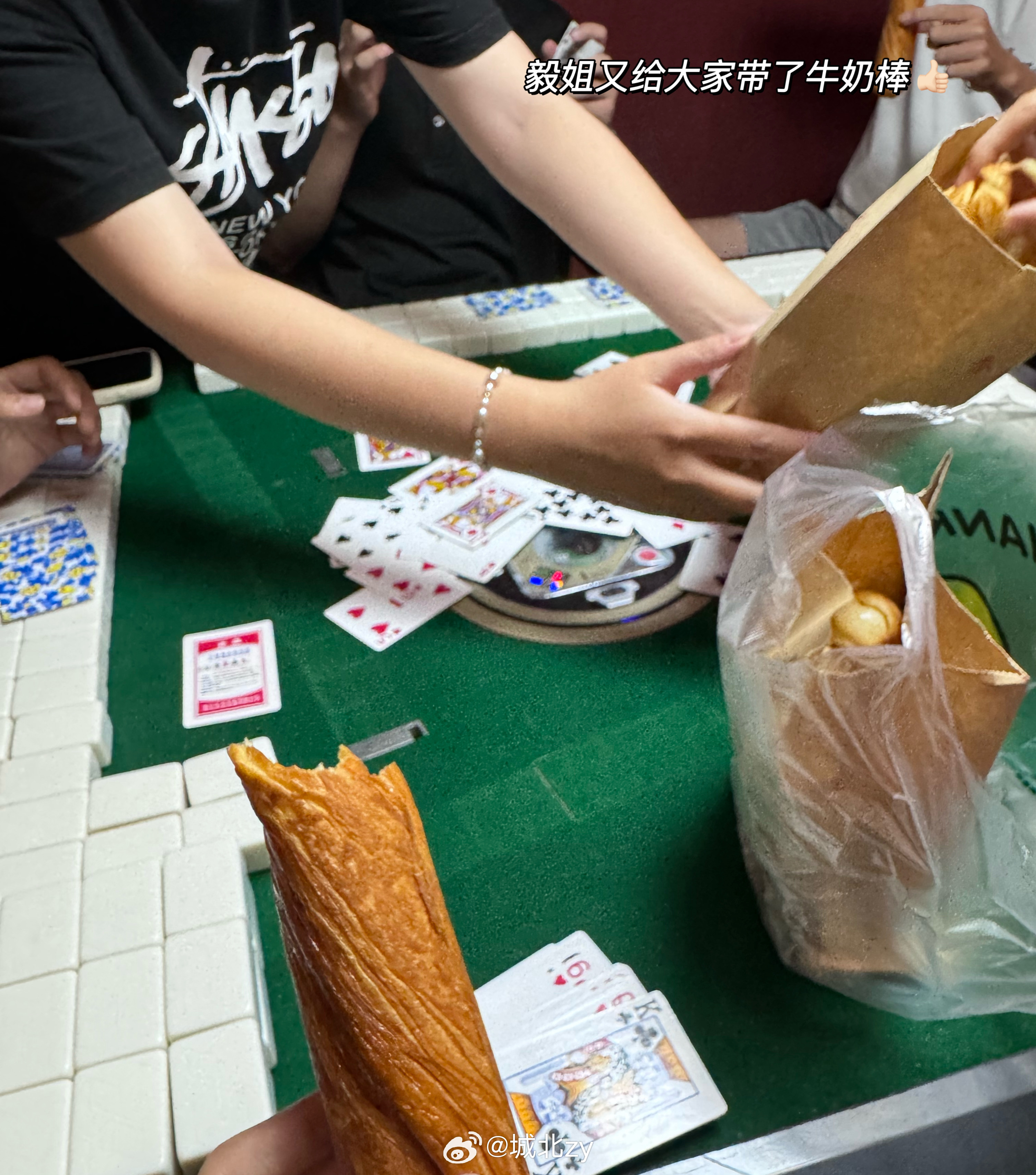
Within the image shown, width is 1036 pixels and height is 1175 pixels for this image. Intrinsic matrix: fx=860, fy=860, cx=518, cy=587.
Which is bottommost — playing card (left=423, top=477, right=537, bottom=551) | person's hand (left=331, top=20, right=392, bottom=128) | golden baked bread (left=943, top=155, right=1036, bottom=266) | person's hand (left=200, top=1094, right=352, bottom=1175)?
person's hand (left=200, top=1094, right=352, bottom=1175)

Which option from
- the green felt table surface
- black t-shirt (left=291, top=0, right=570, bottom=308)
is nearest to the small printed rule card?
the green felt table surface

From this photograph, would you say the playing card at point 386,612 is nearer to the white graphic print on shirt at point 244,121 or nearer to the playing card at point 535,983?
the playing card at point 535,983

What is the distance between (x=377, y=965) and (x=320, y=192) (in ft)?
4.71

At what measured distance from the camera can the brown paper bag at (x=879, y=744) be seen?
497 mm

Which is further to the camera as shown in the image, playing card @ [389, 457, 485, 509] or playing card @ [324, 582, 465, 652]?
playing card @ [389, 457, 485, 509]

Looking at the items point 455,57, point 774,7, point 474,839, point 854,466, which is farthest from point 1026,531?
point 774,7

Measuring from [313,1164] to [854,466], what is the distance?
55 centimetres

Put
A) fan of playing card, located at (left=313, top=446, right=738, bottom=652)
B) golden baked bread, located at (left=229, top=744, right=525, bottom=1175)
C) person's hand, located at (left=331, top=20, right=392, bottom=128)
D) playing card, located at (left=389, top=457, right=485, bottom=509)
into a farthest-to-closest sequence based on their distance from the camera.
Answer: person's hand, located at (left=331, top=20, right=392, bottom=128)
playing card, located at (left=389, top=457, right=485, bottom=509)
fan of playing card, located at (left=313, top=446, right=738, bottom=652)
golden baked bread, located at (left=229, top=744, right=525, bottom=1175)

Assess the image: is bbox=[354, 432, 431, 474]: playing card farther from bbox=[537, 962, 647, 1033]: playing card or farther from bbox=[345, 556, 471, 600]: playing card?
bbox=[537, 962, 647, 1033]: playing card

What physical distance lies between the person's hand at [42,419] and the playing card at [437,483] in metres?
0.39

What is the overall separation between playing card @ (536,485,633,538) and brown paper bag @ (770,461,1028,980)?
46 cm

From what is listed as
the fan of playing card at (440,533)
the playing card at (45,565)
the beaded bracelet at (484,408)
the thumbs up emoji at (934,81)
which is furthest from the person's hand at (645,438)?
the thumbs up emoji at (934,81)

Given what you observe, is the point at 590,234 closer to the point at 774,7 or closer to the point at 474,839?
the point at 474,839

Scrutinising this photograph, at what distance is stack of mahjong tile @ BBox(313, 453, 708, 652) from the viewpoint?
95 centimetres
